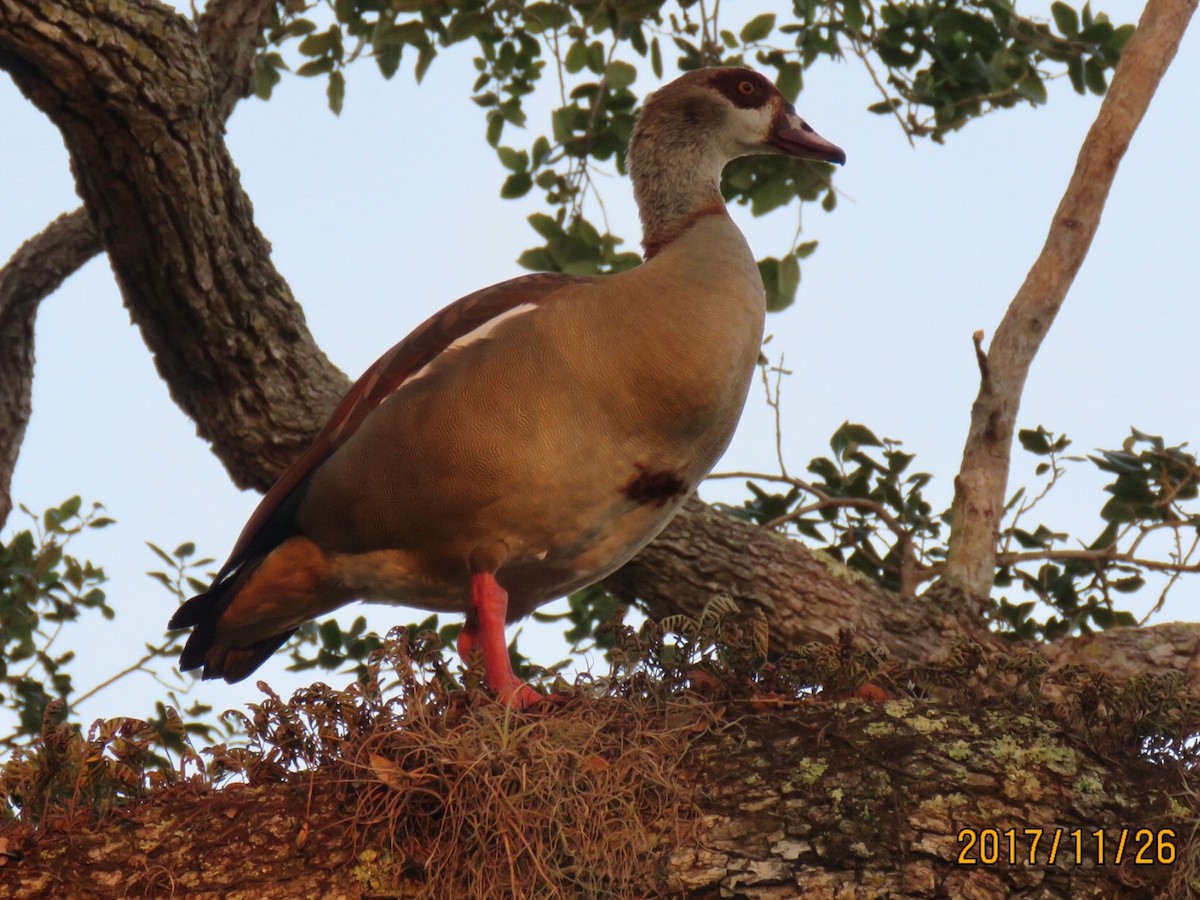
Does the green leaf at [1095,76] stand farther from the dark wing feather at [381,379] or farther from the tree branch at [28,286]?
the tree branch at [28,286]

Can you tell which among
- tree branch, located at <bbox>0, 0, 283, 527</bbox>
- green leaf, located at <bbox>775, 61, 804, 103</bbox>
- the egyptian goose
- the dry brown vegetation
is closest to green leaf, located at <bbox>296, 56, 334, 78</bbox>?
tree branch, located at <bbox>0, 0, 283, 527</bbox>

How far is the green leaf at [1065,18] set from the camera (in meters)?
5.20

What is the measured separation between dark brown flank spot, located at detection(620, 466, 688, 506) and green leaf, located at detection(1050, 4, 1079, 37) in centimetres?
252

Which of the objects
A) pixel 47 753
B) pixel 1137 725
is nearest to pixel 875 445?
pixel 1137 725

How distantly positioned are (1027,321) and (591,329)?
1598 mm

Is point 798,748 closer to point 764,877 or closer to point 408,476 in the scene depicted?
point 764,877

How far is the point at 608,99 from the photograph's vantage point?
532cm

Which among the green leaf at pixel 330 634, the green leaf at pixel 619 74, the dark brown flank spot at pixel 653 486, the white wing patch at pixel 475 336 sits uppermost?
the green leaf at pixel 619 74

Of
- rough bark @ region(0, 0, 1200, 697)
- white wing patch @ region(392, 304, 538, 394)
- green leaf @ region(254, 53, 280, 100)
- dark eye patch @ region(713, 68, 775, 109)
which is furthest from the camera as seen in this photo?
green leaf @ region(254, 53, 280, 100)

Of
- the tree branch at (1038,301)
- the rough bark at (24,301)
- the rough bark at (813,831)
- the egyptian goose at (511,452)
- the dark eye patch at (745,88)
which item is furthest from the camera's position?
the rough bark at (24,301)

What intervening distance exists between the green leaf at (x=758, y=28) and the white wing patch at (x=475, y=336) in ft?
6.46

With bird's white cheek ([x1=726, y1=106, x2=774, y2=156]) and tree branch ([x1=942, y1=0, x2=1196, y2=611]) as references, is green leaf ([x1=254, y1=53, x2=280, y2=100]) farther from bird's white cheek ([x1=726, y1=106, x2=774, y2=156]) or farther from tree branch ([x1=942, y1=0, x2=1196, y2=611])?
tree branch ([x1=942, y1=0, x2=1196, y2=611])

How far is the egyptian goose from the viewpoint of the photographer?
3680 mm

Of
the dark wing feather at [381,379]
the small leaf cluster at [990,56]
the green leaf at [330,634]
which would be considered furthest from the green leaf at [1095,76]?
the green leaf at [330,634]
